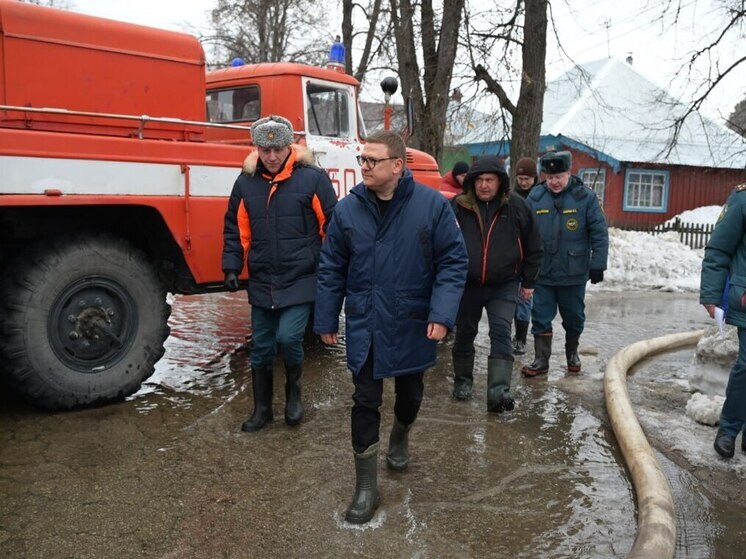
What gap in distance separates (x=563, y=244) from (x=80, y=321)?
148 inches

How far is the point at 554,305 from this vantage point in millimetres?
5980

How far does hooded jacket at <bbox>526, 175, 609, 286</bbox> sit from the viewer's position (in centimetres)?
577

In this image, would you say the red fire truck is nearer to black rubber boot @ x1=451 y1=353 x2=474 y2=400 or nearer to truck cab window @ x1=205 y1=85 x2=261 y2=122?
truck cab window @ x1=205 y1=85 x2=261 y2=122

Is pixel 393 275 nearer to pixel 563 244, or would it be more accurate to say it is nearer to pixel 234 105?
pixel 563 244

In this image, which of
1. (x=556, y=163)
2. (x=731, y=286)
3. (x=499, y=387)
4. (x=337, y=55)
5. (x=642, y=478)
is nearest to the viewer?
(x=642, y=478)

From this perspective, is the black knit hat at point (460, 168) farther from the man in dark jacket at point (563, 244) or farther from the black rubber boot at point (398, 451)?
the black rubber boot at point (398, 451)

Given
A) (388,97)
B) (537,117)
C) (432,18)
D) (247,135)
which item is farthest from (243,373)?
(432,18)

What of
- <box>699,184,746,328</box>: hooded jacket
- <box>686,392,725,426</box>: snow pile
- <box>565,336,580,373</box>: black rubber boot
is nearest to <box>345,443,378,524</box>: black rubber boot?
<box>699,184,746,328</box>: hooded jacket

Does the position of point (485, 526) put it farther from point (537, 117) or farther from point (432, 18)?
point (432, 18)

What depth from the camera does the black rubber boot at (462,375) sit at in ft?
17.2

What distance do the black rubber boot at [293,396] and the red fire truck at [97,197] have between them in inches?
43.6

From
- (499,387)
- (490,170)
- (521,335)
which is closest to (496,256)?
Answer: (490,170)

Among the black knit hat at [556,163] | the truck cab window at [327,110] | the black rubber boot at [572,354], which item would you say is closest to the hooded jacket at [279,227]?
the truck cab window at [327,110]

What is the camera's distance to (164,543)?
307 cm
